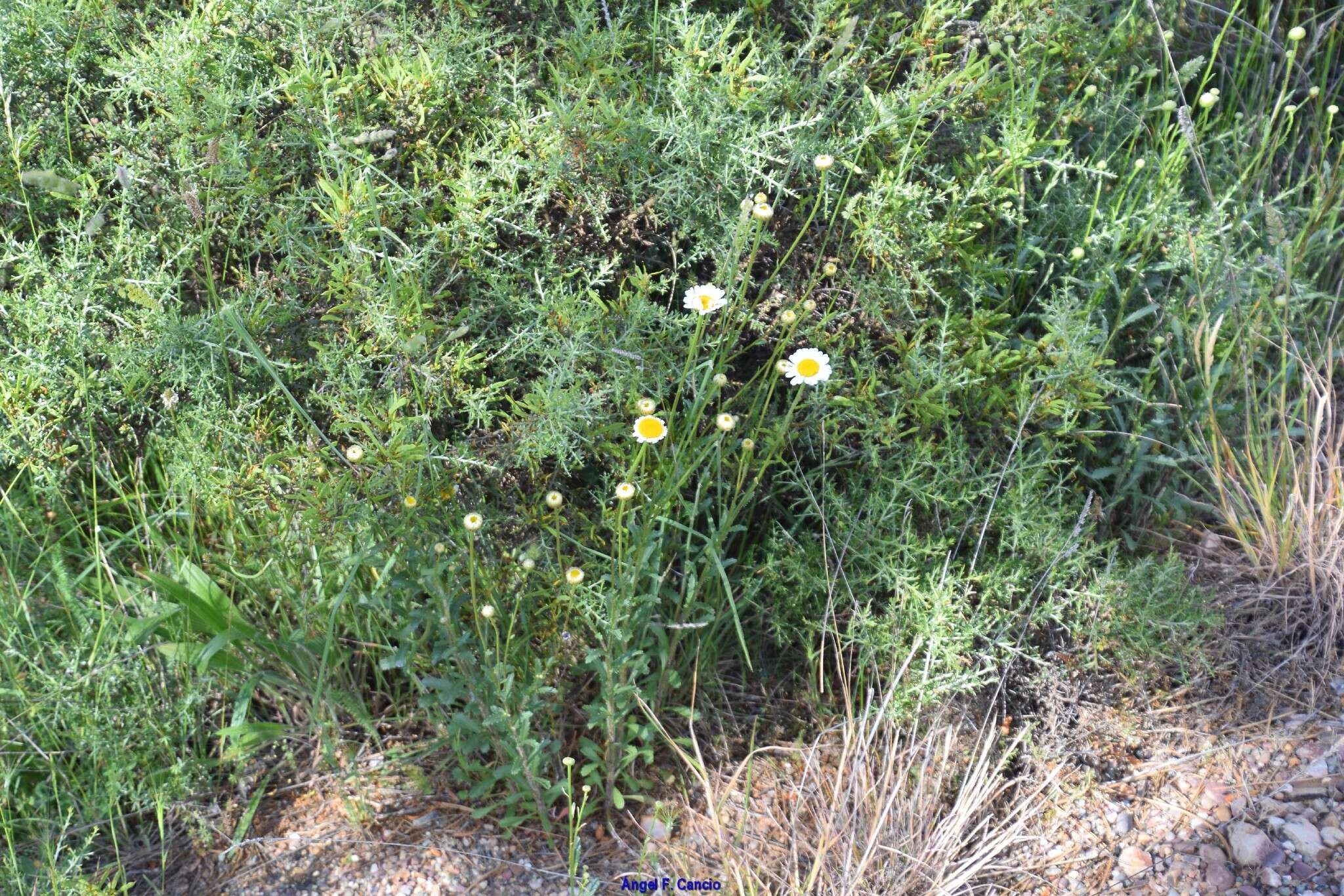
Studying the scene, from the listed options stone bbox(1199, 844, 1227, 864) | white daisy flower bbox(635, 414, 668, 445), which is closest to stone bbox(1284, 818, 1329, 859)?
stone bbox(1199, 844, 1227, 864)

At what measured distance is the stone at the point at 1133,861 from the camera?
2.11 m

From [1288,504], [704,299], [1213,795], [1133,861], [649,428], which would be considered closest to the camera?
[649,428]

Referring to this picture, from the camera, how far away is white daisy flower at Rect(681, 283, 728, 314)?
1.98 m

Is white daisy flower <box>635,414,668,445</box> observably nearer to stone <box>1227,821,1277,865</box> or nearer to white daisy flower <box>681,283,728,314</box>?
white daisy flower <box>681,283,728,314</box>

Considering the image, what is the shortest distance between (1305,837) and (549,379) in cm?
170

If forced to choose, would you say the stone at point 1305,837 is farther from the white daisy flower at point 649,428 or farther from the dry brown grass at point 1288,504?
the white daisy flower at point 649,428

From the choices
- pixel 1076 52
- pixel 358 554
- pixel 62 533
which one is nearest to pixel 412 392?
pixel 358 554

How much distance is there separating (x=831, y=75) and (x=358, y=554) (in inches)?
55.6

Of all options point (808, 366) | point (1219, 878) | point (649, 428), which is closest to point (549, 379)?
point (649, 428)

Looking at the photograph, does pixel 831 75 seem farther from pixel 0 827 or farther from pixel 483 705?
pixel 0 827

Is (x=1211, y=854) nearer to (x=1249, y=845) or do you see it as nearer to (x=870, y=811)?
(x=1249, y=845)

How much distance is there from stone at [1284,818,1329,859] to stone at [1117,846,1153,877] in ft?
0.88

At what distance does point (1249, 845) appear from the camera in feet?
6.88

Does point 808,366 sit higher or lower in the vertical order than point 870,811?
higher
